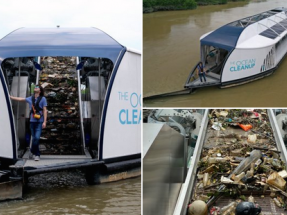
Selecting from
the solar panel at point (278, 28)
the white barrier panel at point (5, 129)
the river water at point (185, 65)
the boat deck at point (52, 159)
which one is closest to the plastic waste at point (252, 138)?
the river water at point (185, 65)

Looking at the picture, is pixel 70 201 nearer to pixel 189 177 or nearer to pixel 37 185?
pixel 37 185

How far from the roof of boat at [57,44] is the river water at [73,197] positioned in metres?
1.96

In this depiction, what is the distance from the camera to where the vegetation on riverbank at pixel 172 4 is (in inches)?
578

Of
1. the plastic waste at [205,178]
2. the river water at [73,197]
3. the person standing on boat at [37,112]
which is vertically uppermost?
the person standing on boat at [37,112]

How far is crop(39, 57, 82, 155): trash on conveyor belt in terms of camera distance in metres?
6.14

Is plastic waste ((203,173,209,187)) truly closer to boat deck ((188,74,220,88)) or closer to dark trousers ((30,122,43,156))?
dark trousers ((30,122,43,156))

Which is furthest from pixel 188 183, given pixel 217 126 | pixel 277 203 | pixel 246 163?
pixel 217 126

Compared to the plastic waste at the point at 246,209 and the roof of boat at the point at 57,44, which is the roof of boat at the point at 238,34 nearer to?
the roof of boat at the point at 57,44

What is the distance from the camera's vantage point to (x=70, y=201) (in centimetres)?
468

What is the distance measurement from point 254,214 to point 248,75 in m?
4.44

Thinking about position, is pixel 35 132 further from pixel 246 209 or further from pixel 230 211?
pixel 246 209

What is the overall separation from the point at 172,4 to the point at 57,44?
36.8 ft

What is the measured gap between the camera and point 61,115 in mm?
6656

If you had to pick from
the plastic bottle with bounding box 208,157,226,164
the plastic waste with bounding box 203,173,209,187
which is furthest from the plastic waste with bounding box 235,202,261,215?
the plastic bottle with bounding box 208,157,226,164
